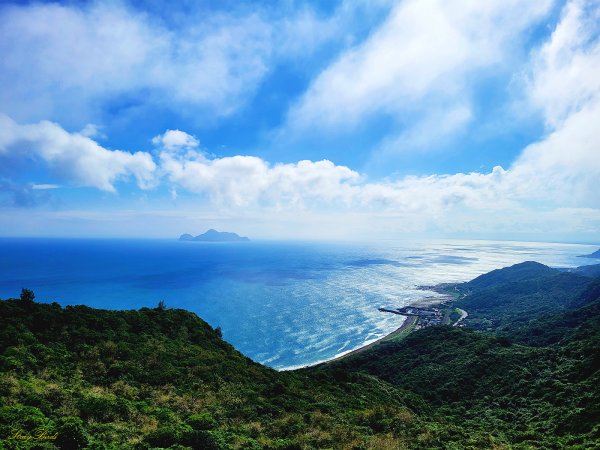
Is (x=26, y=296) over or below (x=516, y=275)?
over

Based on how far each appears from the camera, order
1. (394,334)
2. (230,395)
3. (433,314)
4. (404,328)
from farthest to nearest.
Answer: (433,314) → (404,328) → (394,334) → (230,395)

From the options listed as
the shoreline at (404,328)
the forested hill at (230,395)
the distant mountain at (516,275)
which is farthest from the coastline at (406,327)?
the forested hill at (230,395)

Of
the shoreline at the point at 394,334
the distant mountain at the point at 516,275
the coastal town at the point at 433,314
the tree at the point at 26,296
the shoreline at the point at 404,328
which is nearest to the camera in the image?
the tree at the point at 26,296

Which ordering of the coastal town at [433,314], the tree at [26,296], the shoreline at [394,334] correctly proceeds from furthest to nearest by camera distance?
the coastal town at [433,314], the shoreline at [394,334], the tree at [26,296]

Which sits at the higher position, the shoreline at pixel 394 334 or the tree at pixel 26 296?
the tree at pixel 26 296

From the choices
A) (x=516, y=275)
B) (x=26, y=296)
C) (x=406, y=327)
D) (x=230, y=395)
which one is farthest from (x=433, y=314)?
(x=26, y=296)

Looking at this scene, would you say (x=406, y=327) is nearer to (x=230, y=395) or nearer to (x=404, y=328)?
(x=404, y=328)

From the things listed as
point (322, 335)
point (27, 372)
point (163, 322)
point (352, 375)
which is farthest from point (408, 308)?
point (27, 372)

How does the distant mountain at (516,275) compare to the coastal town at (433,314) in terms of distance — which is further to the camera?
the distant mountain at (516,275)

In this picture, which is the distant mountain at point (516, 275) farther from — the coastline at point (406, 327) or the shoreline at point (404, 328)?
the shoreline at point (404, 328)
